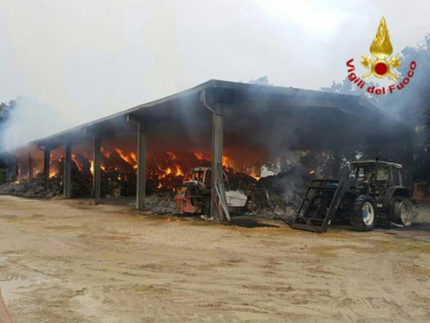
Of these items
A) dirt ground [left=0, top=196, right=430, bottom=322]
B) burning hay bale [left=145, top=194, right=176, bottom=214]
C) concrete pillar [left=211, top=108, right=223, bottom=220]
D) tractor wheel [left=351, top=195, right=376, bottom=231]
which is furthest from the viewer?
burning hay bale [left=145, top=194, right=176, bottom=214]

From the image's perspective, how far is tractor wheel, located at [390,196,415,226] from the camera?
1090 cm

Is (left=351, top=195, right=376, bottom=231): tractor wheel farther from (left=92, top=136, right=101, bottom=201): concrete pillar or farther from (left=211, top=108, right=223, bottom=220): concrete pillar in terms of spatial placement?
(left=92, top=136, right=101, bottom=201): concrete pillar

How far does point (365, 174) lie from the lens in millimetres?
11352

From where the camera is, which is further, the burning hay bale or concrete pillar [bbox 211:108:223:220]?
the burning hay bale

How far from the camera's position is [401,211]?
11031 mm

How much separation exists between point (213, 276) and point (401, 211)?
25.4 ft

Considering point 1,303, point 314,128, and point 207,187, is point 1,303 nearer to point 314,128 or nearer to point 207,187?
point 207,187

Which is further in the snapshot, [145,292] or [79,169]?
[79,169]

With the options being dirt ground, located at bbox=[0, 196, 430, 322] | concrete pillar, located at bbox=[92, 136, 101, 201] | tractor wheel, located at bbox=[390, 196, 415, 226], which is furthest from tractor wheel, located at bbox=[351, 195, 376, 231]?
concrete pillar, located at bbox=[92, 136, 101, 201]

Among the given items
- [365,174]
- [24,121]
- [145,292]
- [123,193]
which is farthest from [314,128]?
[24,121]

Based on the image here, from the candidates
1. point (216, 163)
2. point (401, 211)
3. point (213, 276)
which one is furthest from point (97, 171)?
point (213, 276)

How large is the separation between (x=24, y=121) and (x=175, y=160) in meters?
21.9

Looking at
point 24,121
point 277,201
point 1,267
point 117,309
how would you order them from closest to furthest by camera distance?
point 117,309 → point 1,267 → point 277,201 → point 24,121

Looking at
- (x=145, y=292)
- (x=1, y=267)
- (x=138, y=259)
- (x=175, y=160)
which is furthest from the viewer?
(x=175, y=160)
